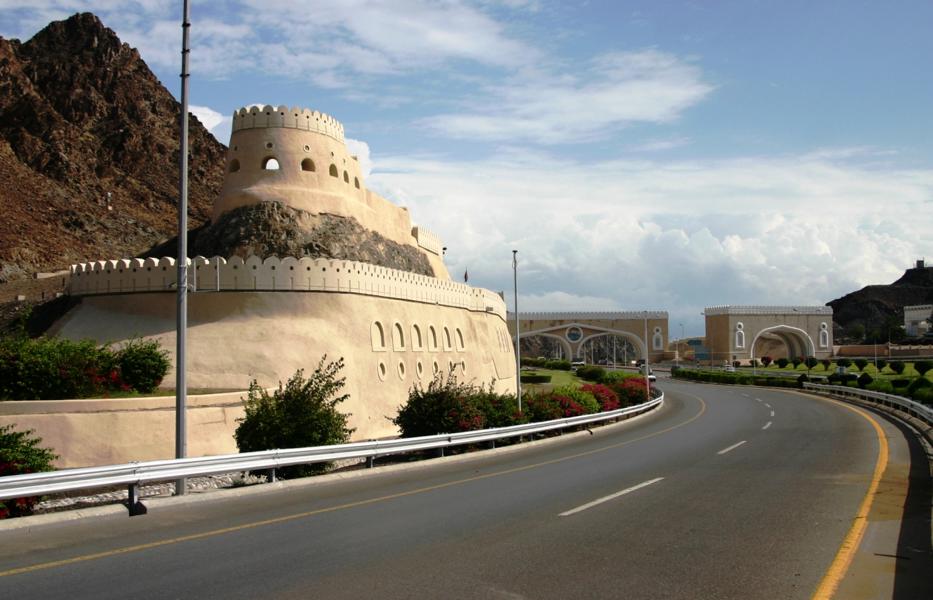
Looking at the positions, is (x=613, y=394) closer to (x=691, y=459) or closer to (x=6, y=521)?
(x=691, y=459)

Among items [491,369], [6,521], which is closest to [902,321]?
[491,369]

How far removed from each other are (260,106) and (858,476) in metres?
38.1

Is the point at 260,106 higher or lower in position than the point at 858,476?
higher

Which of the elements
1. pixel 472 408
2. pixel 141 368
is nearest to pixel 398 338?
pixel 141 368

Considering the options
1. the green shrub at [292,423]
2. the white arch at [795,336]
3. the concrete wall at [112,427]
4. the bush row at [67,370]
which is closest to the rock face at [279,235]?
the bush row at [67,370]

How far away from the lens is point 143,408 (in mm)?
24016

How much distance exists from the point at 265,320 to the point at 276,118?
17027 mm

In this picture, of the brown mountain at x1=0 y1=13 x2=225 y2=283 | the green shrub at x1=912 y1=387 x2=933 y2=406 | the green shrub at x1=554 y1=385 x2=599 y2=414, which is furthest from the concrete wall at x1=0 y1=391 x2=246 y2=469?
the brown mountain at x1=0 y1=13 x2=225 y2=283

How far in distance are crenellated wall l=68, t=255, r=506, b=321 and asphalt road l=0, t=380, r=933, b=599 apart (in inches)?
685

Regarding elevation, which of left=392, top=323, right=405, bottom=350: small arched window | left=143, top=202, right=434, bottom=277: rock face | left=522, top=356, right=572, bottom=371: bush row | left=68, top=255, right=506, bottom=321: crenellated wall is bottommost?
left=522, top=356, right=572, bottom=371: bush row

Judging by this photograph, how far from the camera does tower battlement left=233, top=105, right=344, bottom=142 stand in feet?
149

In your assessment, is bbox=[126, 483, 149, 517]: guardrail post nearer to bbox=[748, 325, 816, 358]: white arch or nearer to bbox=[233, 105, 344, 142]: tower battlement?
bbox=[233, 105, 344, 142]: tower battlement

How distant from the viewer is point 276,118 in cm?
4528

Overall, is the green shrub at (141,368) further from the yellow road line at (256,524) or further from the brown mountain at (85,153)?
the brown mountain at (85,153)
